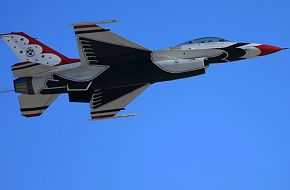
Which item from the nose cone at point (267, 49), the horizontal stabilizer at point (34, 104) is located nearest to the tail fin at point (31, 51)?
the horizontal stabilizer at point (34, 104)

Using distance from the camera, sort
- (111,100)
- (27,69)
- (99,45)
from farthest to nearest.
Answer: (111,100) → (27,69) → (99,45)

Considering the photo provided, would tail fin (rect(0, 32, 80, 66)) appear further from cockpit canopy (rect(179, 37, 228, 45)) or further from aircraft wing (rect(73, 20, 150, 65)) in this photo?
cockpit canopy (rect(179, 37, 228, 45))

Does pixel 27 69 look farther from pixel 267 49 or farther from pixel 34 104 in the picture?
pixel 267 49

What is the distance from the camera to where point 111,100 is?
33688 millimetres

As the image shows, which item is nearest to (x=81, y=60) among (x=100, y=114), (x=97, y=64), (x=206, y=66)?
(x=97, y=64)

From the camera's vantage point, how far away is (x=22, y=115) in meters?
33.2

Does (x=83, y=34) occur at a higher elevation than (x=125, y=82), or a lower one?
higher

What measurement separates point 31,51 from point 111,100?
4.91 m

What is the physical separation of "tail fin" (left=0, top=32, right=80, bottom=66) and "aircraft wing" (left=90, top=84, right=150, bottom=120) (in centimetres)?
252

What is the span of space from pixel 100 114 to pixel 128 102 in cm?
163

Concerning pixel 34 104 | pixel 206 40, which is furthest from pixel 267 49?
pixel 34 104

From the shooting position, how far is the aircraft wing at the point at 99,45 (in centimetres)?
3072

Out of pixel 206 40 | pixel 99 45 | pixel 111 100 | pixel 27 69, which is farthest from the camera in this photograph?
pixel 111 100

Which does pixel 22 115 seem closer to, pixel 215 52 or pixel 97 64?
pixel 97 64
